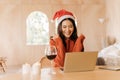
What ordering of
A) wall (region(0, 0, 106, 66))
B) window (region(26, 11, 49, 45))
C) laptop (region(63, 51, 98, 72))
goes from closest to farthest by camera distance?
laptop (region(63, 51, 98, 72)) → wall (region(0, 0, 106, 66)) → window (region(26, 11, 49, 45))

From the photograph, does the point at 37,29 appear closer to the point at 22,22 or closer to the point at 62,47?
the point at 22,22

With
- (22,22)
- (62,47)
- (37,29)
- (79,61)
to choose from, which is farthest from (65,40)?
(37,29)

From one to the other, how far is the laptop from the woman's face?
0.57 metres

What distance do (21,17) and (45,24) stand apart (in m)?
0.78

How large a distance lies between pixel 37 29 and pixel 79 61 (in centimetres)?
567

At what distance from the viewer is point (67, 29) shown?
2.36 meters

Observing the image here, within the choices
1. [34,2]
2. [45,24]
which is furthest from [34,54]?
[34,2]

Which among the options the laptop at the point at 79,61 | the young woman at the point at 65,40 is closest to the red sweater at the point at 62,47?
the young woman at the point at 65,40

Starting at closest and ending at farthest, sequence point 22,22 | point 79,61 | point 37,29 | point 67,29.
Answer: point 79,61 → point 67,29 → point 22,22 → point 37,29

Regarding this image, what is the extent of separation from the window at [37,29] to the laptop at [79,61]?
5.53m

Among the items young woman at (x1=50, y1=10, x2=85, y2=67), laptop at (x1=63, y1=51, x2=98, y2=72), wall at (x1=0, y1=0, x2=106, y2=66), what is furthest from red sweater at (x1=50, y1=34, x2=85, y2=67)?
wall at (x1=0, y1=0, x2=106, y2=66)

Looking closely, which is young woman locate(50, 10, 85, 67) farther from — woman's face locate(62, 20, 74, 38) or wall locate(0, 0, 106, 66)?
wall locate(0, 0, 106, 66)

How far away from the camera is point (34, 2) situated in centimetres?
718

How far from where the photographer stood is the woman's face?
2.35 m
